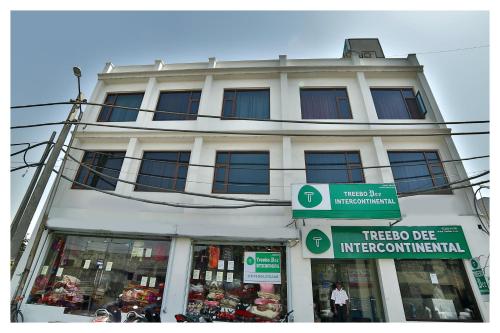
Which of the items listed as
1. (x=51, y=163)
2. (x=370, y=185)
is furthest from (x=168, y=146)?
(x=370, y=185)

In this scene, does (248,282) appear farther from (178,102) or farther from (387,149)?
(178,102)

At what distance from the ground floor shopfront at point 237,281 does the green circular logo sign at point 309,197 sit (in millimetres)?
1031

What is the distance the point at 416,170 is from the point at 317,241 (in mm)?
4573

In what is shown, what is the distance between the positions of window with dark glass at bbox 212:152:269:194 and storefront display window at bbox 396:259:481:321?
4907 millimetres

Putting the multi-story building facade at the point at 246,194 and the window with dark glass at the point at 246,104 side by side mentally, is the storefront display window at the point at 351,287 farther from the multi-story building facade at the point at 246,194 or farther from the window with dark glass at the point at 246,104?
the window with dark glass at the point at 246,104

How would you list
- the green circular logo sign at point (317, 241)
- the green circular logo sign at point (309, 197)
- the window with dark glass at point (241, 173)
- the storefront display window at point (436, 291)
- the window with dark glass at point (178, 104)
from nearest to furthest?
the storefront display window at point (436, 291)
the green circular logo sign at point (309, 197)
the green circular logo sign at point (317, 241)
the window with dark glass at point (241, 173)
the window with dark glass at point (178, 104)

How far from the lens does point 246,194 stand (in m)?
8.96

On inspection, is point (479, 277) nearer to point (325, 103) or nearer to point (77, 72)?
point (325, 103)

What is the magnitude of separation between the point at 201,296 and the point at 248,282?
1.46m

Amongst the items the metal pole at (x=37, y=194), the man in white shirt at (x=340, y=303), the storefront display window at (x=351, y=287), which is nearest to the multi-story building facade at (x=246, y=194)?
the storefront display window at (x=351, y=287)

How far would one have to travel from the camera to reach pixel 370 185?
759cm

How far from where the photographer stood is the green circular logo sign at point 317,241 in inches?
304

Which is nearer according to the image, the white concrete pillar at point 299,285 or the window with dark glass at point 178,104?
the white concrete pillar at point 299,285

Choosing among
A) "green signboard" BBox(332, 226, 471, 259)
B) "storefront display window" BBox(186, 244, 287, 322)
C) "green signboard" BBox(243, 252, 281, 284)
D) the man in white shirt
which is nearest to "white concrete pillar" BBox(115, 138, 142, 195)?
"storefront display window" BBox(186, 244, 287, 322)
